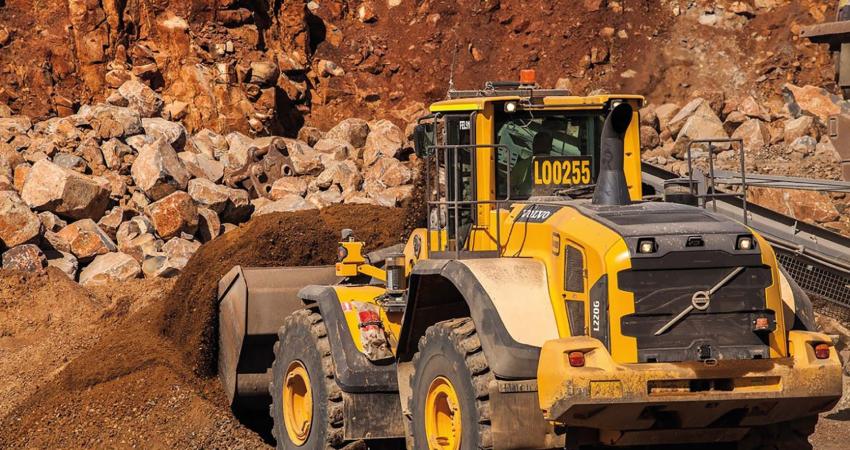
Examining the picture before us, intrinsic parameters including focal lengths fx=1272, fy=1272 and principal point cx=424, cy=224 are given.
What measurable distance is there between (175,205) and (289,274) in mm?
9291

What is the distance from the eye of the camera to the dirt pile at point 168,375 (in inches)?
413

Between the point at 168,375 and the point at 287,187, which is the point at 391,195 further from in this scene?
the point at 168,375

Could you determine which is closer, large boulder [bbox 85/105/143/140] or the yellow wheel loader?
the yellow wheel loader

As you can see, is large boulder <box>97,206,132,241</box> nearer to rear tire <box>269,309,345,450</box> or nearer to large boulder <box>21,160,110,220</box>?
large boulder <box>21,160,110,220</box>

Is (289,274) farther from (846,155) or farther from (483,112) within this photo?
(846,155)

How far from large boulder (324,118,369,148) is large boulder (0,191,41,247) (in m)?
9.11

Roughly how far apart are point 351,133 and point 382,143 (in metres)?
1.60

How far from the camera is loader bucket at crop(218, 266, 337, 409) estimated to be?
35.0 ft

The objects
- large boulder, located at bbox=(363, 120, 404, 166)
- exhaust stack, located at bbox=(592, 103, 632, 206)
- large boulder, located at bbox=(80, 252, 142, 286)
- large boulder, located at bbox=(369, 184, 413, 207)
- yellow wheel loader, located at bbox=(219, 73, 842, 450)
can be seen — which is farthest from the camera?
large boulder, located at bbox=(363, 120, 404, 166)

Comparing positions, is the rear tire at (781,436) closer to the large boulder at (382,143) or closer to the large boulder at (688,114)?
the large boulder at (382,143)

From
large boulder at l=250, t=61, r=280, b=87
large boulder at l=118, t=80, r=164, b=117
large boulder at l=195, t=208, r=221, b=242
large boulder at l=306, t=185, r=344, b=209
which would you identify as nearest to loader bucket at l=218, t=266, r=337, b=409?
large boulder at l=195, t=208, r=221, b=242

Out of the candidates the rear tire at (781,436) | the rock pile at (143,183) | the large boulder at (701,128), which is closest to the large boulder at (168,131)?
the rock pile at (143,183)

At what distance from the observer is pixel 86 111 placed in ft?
82.6

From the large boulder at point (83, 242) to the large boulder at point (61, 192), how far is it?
391mm
